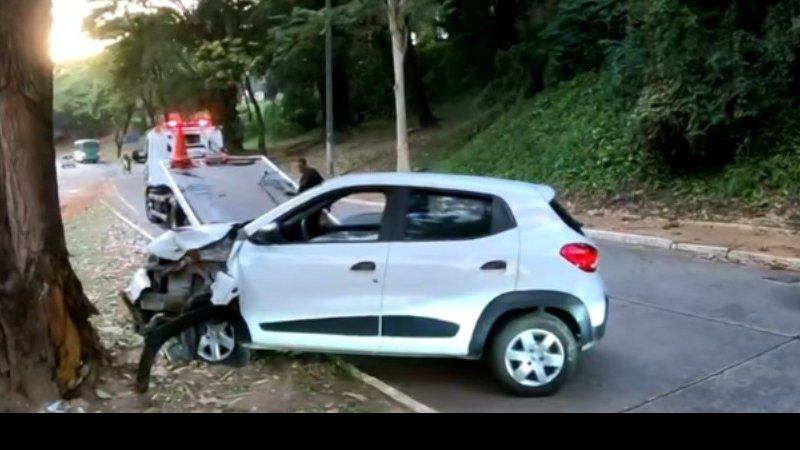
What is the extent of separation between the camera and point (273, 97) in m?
41.5

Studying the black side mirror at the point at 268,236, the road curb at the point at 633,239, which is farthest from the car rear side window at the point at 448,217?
the road curb at the point at 633,239

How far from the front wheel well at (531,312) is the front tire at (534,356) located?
0.04 m

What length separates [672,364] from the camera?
6375mm

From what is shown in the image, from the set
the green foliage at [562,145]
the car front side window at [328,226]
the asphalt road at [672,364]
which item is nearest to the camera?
the asphalt road at [672,364]

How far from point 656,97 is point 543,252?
10832 mm

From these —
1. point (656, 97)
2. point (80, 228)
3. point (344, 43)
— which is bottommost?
point (80, 228)

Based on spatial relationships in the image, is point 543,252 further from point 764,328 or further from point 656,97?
point 656,97

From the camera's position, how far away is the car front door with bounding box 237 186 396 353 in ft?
19.2

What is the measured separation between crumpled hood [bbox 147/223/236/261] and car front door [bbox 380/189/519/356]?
1.91 m

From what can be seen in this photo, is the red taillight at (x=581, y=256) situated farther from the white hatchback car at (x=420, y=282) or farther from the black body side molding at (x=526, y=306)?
the black body side molding at (x=526, y=306)

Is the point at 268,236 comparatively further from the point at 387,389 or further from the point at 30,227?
the point at 30,227

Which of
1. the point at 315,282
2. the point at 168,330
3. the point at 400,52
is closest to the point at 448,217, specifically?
the point at 315,282

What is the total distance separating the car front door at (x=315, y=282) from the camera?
5.86 meters
